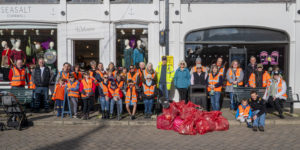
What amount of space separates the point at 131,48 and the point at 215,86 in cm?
402

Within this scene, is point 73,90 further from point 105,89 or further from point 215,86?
point 215,86

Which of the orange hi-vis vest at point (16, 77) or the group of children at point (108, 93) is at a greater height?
the orange hi-vis vest at point (16, 77)

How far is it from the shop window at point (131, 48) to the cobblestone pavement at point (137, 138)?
400 cm

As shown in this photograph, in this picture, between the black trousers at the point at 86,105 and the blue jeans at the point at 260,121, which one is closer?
the blue jeans at the point at 260,121

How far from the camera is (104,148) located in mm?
5895

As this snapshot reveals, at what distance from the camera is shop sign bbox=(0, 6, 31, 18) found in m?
10.9

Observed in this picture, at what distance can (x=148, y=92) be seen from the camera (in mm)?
8633

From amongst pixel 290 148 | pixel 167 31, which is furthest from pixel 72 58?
pixel 290 148

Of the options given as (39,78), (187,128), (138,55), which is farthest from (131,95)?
(39,78)

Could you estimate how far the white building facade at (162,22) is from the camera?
35.4 ft

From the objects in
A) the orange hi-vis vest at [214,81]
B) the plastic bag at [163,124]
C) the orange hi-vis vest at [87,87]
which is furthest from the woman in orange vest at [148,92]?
the orange hi-vis vest at [214,81]

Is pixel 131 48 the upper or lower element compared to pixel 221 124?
upper

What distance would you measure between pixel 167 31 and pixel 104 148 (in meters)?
6.01

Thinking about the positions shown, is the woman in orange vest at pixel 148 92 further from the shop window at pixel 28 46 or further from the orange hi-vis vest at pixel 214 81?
the shop window at pixel 28 46
